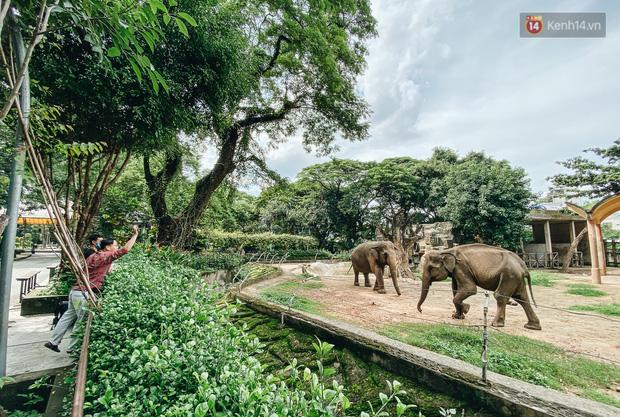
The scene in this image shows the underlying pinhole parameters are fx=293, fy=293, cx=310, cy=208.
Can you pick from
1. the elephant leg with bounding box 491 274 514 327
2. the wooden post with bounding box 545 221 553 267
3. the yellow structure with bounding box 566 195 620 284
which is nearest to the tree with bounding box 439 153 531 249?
the yellow structure with bounding box 566 195 620 284

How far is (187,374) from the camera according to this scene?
4.75 feet

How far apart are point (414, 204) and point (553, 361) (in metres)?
22.1

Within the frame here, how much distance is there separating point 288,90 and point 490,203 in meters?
13.5

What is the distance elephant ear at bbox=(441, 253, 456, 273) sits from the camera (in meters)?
6.11

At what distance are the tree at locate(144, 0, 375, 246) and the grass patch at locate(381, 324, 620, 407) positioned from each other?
821 centimetres

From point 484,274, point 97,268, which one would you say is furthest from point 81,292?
point 484,274

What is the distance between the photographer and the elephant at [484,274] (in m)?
5.41

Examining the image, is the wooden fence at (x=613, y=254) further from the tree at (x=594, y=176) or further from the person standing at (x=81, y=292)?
the person standing at (x=81, y=292)

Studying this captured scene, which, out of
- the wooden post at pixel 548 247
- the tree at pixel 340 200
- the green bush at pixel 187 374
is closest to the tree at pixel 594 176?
the wooden post at pixel 548 247

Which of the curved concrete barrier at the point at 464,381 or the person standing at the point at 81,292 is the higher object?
the person standing at the point at 81,292

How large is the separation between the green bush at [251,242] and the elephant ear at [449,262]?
13.9 m

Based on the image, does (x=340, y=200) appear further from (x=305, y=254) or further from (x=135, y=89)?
(x=135, y=89)

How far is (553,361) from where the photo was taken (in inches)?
146

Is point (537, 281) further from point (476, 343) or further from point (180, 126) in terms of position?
point (180, 126)
